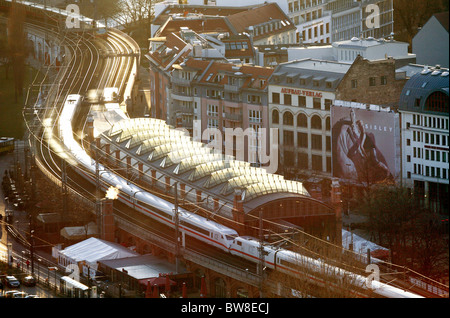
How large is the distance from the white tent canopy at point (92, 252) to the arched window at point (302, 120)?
47.0 feet

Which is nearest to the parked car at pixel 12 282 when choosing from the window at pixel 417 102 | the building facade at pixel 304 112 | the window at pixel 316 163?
the building facade at pixel 304 112

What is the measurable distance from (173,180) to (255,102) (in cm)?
1236

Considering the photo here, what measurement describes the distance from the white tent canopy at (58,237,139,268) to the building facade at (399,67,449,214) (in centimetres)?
1241

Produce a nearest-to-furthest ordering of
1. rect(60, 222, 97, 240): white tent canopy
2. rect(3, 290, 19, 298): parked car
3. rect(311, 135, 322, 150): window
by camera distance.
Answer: rect(3, 290, 19, 298): parked car < rect(60, 222, 97, 240): white tent canopy < rect(311, 135, 322, 150): window

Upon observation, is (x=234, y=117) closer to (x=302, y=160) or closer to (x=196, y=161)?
A: (x=302, y=160)

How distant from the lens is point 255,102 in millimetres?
54906

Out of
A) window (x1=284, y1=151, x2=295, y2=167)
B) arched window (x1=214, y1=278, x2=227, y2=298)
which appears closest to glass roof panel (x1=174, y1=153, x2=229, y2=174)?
window (x1=284, y1=151, x2=295, y2=167)

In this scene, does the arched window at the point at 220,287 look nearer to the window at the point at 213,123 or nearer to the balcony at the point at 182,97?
the window at the point at 213,123

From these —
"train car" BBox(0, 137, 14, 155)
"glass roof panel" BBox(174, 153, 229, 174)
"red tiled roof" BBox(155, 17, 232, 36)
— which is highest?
"red tiled roof" BBox(155, 17, 232, 36)

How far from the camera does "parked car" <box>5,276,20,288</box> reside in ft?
116

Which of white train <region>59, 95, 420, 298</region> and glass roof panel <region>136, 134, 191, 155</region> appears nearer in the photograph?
white train <region>59, 95, 420, 298</region>

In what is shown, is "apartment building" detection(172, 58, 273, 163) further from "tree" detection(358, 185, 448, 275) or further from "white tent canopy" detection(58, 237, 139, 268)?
"white tent canopy" detection(58, 237, 139, 268)

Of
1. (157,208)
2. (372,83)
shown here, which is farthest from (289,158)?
(157,208)

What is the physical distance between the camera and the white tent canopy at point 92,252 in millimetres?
38406
